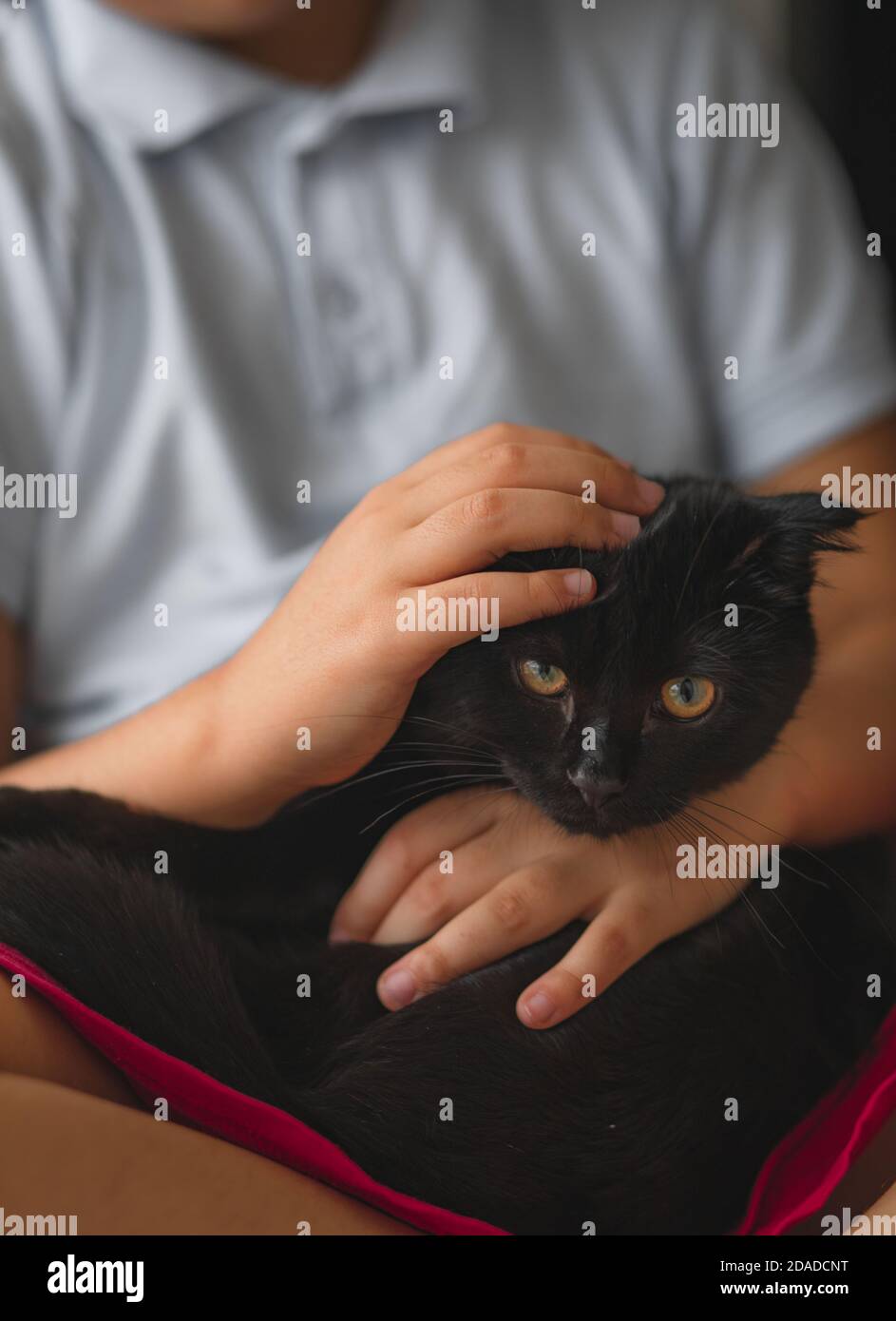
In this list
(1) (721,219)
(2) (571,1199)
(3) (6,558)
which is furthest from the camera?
(1) (721,219)

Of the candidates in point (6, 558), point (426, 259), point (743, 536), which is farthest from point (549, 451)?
point (6, 558)

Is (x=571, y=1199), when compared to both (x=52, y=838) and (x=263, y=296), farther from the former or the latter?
(x=263, y=296)

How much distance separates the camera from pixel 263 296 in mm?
658

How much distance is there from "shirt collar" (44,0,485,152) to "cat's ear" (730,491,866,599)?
378 millimetres

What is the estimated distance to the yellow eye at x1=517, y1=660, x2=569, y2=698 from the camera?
514 millimetres

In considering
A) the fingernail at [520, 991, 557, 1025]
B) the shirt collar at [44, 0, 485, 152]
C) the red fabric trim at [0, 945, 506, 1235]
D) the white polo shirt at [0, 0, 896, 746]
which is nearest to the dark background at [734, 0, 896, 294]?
the white polo shirt at [0, 0, 896, 746]

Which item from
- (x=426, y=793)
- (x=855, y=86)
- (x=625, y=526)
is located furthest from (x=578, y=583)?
(x=855, y=86)

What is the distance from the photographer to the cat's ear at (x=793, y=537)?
1.66 ft

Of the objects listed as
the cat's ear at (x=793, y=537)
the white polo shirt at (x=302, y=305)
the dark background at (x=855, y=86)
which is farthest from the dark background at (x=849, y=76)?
the cat's ear at (x=793, y=537)

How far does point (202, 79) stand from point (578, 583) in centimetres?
43

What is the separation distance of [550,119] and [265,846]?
546 millimetres

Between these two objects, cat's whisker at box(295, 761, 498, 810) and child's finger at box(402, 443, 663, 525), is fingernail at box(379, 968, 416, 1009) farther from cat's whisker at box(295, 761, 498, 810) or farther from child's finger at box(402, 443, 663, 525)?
child's finger at box(402, 443, 663, 525)

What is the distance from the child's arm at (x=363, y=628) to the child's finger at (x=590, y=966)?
145mm

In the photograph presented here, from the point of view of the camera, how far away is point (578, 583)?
49 centimetres
